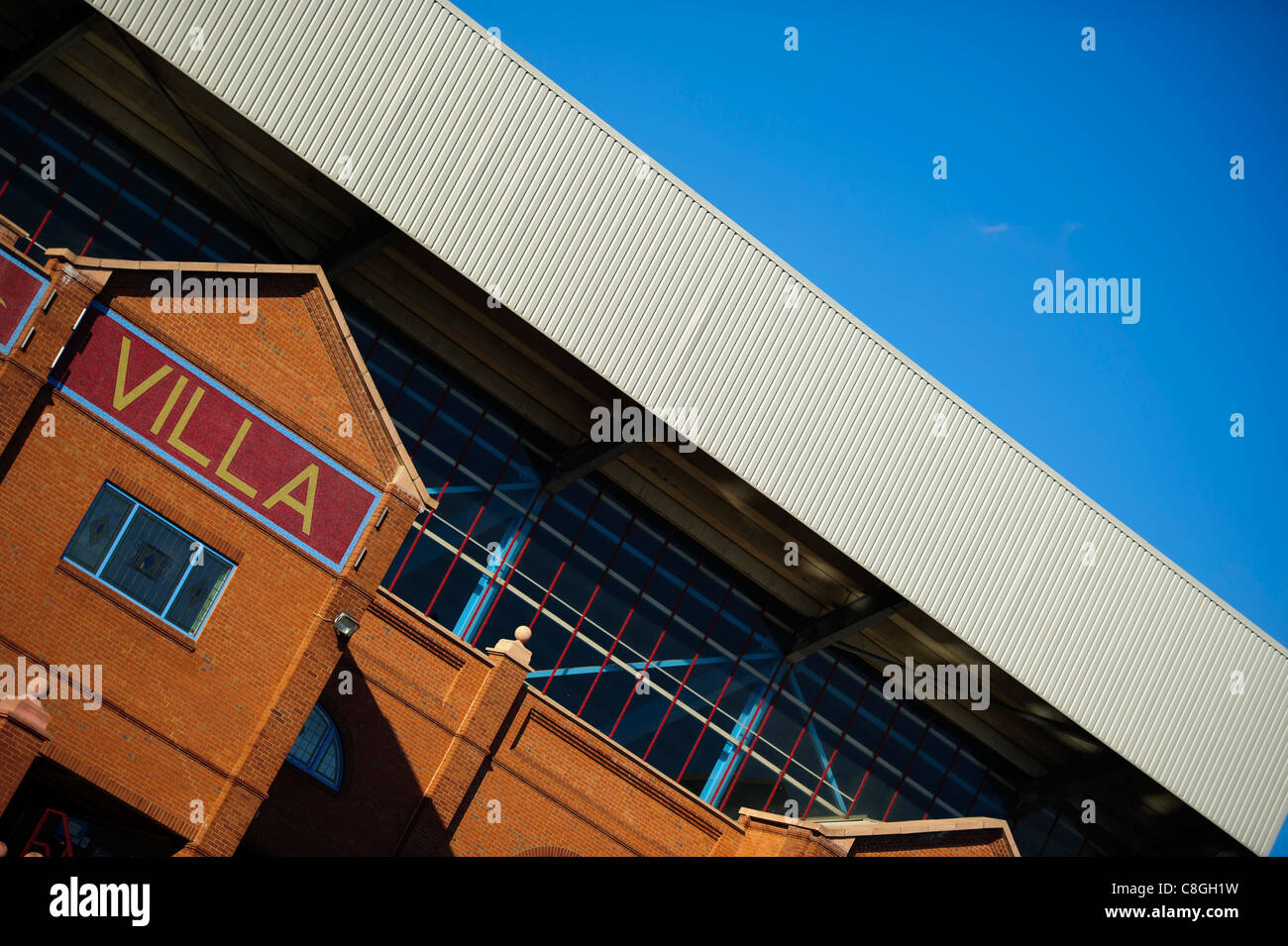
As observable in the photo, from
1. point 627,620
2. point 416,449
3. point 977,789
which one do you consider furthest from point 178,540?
point 977,789

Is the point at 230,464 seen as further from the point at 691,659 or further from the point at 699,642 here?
the point at 699,642

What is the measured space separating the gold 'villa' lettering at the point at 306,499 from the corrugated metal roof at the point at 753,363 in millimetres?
4961

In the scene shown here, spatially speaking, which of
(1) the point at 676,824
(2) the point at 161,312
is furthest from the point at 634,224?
(1) the point at 676,824

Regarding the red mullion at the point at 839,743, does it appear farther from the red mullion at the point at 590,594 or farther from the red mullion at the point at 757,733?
the red mullion at the point at 590,594

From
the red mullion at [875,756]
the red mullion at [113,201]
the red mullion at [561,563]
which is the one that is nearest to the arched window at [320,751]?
the red mullion at [561,563]

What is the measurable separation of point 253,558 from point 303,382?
2905mm

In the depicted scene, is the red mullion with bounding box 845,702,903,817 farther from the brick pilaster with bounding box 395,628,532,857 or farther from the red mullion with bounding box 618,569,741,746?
the brick pilaster with bounding box 395,628,532,857

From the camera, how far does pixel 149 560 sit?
56.0ft

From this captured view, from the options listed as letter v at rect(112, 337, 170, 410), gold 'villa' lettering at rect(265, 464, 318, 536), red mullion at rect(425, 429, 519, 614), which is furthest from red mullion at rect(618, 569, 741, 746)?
letter v at rect(112, 337, 170, 410)

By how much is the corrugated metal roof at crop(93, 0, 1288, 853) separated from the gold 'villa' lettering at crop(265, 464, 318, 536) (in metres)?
4.96

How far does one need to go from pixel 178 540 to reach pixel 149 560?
51 cm

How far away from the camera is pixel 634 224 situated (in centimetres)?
2180

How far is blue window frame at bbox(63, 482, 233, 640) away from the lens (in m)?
16.8
